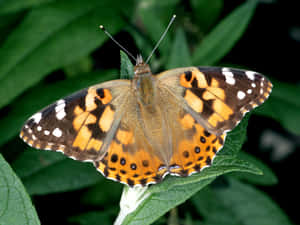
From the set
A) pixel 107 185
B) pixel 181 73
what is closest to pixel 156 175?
pixel 181 73

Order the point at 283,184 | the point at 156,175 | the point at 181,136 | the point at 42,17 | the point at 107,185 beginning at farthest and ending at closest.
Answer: the point at 283,184
the point at 107,185
the point at 42,17
the point at 181,136
the point at 156,175

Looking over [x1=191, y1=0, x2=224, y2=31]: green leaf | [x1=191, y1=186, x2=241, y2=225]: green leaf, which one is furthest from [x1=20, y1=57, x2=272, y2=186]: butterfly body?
[x1=191, y1=0, x2=224, y2=31]: green leaf

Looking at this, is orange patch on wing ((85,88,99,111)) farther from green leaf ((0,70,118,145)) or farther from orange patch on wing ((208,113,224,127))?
green leaf ((0,70,118,145))

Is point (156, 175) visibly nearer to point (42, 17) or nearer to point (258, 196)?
point (258, 196)

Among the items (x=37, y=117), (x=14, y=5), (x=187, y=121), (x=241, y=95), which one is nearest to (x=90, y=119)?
(x=37, y=117)

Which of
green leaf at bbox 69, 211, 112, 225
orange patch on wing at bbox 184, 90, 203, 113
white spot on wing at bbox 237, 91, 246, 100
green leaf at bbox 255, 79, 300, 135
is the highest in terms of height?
orange patch on wing at bbox 184, 90, 203, 113

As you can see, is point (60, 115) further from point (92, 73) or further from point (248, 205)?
point (248, 205)

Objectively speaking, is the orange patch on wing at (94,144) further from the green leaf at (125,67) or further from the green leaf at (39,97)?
the green leaf at (39,97)
